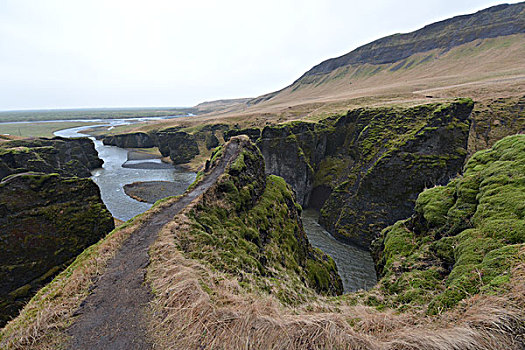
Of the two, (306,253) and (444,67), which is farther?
(444,67)

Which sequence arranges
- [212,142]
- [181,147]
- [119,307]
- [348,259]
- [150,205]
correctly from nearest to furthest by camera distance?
[119,307]
[348,259]
[150,205]
[181,147]
[212,142]

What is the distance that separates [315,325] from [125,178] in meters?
76.4

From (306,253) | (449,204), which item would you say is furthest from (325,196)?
(449,204)

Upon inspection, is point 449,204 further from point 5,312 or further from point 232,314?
point 5,312

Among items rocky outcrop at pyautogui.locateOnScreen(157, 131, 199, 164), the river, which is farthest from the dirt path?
rocky outcrop at pyautogui.locateOnScreen(157, 131, 199, 164)

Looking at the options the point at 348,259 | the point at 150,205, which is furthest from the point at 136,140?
the point at 348,259

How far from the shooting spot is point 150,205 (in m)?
47.0

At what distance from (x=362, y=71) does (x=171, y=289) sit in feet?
720

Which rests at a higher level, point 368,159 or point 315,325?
point 315,325

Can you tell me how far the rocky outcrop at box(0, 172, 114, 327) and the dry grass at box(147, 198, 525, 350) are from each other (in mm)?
13959

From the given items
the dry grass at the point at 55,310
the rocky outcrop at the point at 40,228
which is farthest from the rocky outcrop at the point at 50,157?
the dry grass at the point at 55,310

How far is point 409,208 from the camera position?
99.9 ft

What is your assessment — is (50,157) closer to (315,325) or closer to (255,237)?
(255,237)

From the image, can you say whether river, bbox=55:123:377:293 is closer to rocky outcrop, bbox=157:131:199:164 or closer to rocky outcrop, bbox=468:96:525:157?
rocky outcrop, bbox=157:131:199:164
